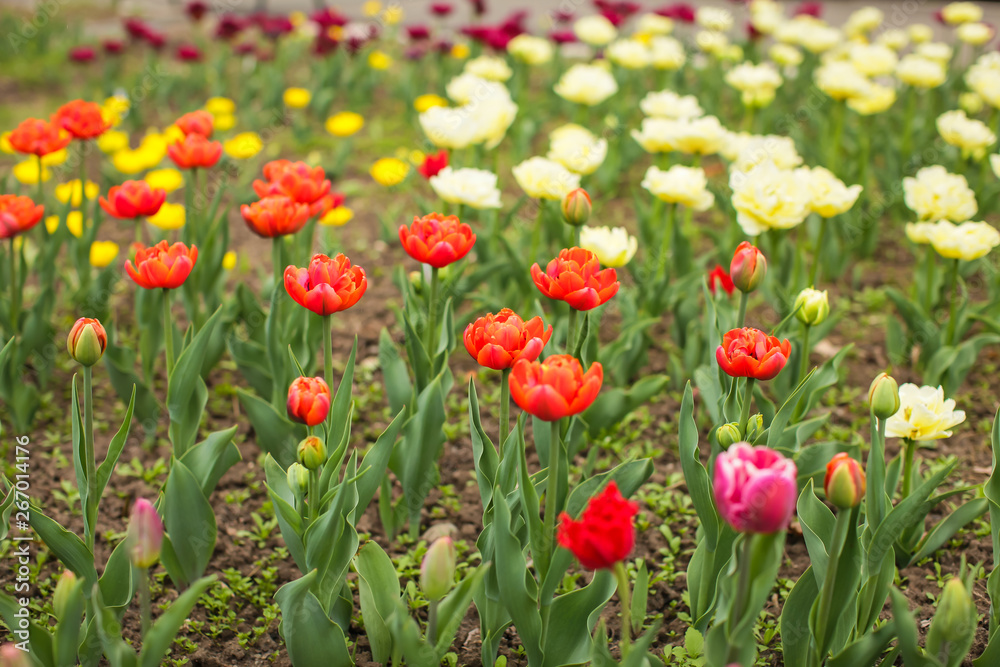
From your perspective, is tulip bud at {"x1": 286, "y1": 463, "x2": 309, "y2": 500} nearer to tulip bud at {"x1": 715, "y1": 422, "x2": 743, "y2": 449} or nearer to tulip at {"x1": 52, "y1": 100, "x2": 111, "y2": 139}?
tulip bud at {"x1": 715, "y1": 422, "x2": 743, "y2": 449}

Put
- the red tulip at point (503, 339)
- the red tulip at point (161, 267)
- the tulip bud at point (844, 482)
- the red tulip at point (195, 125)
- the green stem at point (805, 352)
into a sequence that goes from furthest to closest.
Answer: the red tulip at point (195, 125) → the green stem at point (805, 352) → the red tulip at point (161, 267) → the red tulip at point (503, 339) → the tulip bud at point (844, 482)

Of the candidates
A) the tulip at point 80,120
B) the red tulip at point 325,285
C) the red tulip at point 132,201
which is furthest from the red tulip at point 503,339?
the tulip at point 80,120

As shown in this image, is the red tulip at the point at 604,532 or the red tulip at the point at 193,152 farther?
the red tulip at the point at 193,152

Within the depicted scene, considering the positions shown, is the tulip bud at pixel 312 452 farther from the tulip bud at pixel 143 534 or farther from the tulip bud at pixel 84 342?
the tulip bud at pixel 84 342

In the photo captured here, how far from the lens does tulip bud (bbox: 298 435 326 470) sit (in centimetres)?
157

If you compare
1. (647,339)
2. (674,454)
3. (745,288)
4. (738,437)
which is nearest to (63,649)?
(738,437)

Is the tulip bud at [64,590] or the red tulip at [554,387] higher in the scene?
the red tulip at [554,387]

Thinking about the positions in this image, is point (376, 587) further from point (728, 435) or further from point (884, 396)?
point (884, 396)

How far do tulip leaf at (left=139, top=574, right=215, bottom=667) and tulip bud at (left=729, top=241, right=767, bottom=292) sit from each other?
4.07 feet

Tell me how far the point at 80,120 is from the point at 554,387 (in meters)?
2.01

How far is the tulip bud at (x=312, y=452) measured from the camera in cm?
157

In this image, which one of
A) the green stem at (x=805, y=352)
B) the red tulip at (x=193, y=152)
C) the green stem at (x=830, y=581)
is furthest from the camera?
the red tulip at (x=193, y=152)

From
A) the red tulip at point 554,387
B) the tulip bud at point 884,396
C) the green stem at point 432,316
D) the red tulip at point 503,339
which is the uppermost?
the red tulip at point 554,387

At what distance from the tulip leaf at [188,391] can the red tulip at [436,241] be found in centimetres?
48
